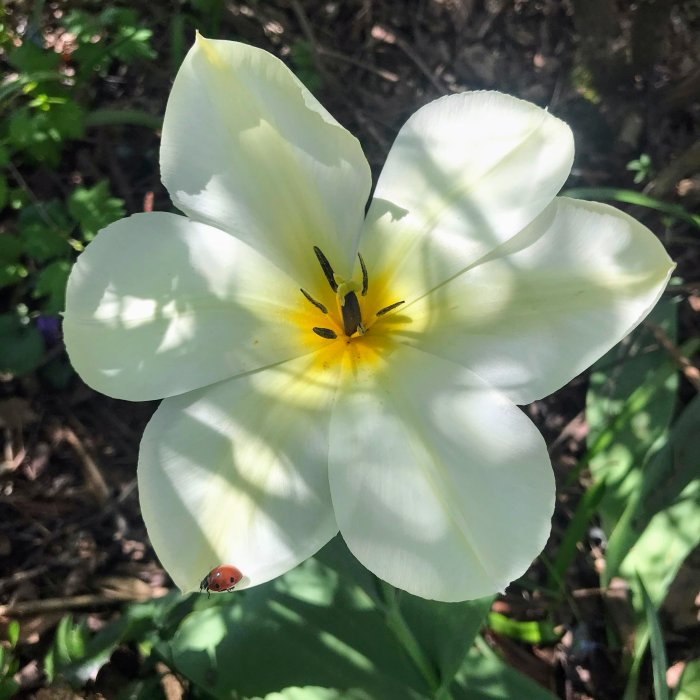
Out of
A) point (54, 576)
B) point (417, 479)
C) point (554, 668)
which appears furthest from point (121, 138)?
point (554, 668)

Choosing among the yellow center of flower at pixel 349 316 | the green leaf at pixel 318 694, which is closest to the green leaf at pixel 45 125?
the yellow center of flower at pixel 349 316

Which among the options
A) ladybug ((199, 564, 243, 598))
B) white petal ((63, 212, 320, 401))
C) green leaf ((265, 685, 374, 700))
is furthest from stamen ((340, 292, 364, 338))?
green leaf ((265, 685, 374, 700))

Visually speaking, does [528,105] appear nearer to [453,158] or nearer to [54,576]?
[453,158]

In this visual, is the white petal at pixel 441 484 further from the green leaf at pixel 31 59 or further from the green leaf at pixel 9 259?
the green leaf at pixel 31 59

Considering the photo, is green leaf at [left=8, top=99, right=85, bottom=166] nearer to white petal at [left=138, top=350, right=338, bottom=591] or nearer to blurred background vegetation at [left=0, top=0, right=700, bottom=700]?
blurred background vegetation at [left=0, top=0, right=700, bottom=700]

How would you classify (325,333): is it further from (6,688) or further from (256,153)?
(6,688)

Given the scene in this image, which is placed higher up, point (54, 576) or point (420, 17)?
point (420, 17)
